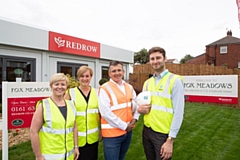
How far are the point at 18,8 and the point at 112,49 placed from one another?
6.57 meters

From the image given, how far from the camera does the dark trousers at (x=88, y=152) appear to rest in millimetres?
2217

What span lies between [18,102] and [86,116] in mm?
1715

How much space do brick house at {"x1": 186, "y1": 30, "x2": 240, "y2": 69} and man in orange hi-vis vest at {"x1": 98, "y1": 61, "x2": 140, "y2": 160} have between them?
26914 millimetres

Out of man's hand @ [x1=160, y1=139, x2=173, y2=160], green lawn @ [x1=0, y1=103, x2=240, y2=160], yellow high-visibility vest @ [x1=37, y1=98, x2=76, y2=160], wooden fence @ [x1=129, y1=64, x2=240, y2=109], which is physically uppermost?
wooden fence @ [x1=129, y1=64, x2=240, y2=109]

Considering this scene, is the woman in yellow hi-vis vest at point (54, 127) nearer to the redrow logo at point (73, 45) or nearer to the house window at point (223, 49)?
the redrow logo at point (73, 45)

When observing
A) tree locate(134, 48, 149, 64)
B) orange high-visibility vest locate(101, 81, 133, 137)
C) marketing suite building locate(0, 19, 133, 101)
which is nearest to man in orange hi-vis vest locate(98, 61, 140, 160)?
orange high-visibility vest locate(101, 81, 133, 137)

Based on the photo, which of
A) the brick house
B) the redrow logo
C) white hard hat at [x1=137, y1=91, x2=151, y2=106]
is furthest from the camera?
the brick house

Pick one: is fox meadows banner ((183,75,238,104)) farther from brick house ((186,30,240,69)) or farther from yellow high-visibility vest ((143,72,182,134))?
brick house ((186,30,240,69))

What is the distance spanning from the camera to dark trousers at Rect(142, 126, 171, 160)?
1.94 metres

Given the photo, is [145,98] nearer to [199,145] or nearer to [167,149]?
[167,149]

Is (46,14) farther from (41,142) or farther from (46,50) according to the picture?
(41,142)

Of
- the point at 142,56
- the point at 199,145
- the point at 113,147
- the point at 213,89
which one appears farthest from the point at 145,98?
the point at 142,56

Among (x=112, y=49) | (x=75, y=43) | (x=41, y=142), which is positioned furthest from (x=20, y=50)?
→ (x=41, y=142)

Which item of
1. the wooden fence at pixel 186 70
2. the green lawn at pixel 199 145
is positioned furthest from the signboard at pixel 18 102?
the wooden fence at pixel 186 70
